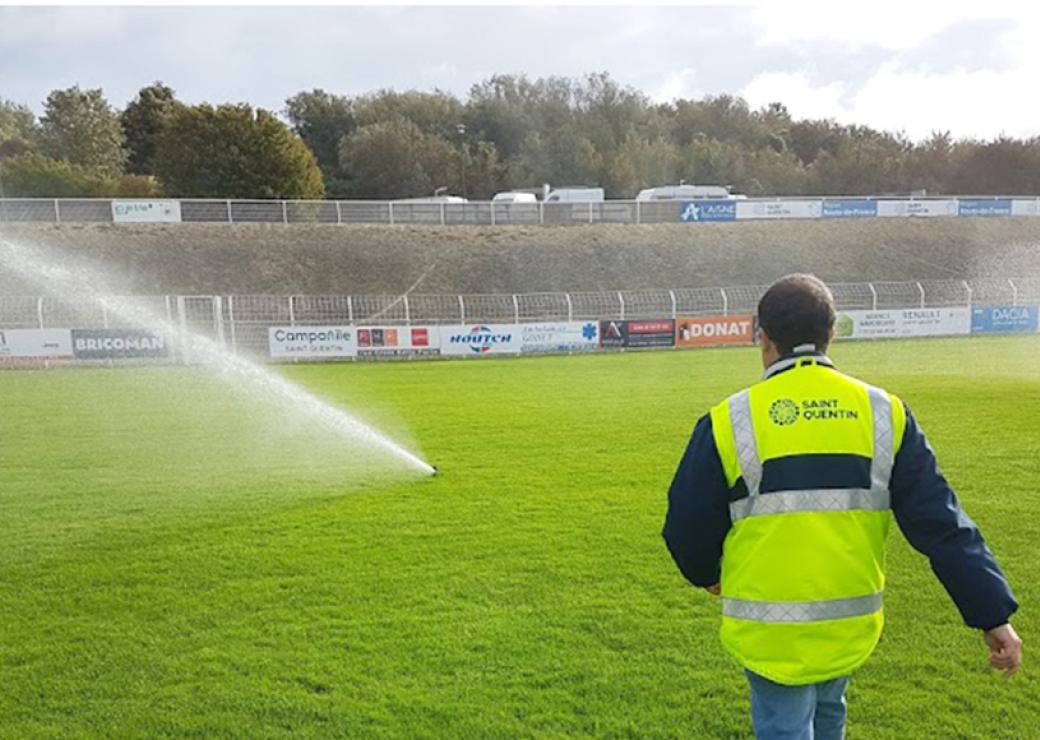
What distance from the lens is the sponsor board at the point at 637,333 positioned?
2797 centimetres

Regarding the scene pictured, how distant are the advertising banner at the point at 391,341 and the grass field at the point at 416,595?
1357cm

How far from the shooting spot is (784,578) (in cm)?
260

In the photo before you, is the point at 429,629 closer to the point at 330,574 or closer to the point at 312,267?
the point at 330,574

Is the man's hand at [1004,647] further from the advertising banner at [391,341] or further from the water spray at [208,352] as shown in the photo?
the advertising banner at [391,341]

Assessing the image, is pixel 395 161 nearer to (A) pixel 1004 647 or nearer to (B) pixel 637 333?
(B) pixel 637 333

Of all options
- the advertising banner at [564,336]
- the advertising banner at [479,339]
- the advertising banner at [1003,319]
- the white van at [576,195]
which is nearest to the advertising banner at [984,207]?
the advertising banner at [1003,319]

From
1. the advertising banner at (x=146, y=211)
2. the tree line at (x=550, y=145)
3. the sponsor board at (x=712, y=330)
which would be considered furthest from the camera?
the tree line at (x=550, y=145)

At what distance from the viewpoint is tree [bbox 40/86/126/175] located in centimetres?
A: 5709

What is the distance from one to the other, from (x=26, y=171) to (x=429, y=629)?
49.9 m

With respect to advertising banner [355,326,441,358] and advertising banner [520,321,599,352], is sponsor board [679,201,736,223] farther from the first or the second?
advertising banner [355,326,441,358]

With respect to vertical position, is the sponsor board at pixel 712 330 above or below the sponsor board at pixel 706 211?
below

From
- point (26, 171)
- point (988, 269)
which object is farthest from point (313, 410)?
point (988, 269)

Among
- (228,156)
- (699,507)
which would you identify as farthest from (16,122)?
(699,507)

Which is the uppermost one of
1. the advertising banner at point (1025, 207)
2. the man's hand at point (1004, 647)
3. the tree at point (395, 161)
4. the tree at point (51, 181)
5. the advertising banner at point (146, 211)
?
the tree at point (395, 161)
